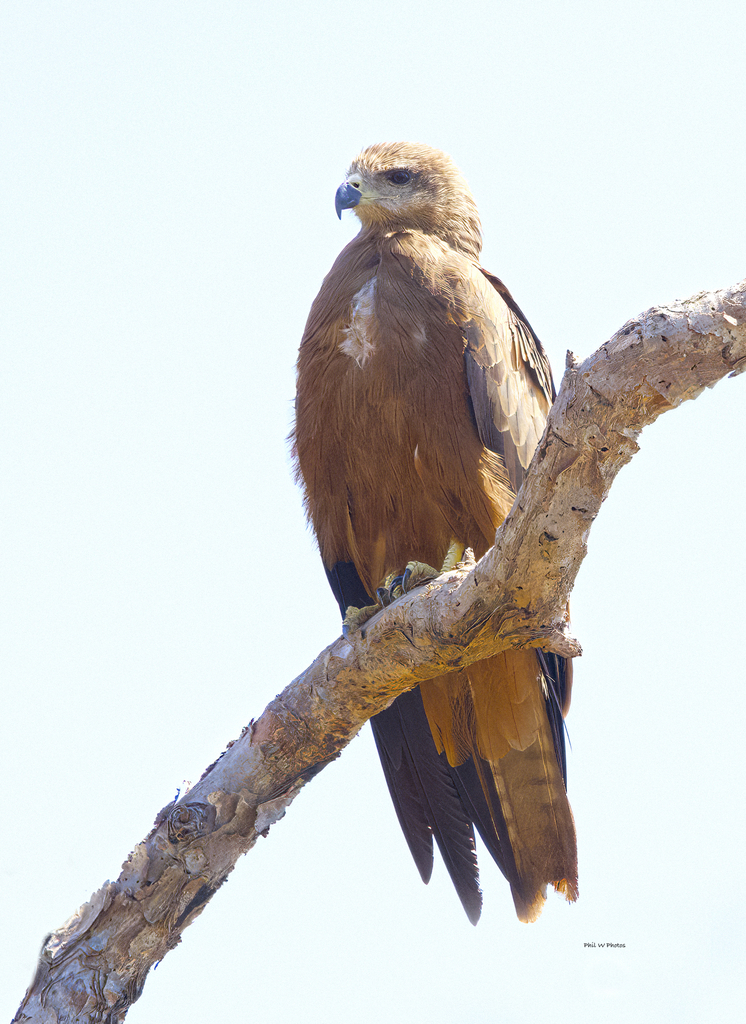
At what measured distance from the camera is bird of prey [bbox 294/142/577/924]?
3.96 meters

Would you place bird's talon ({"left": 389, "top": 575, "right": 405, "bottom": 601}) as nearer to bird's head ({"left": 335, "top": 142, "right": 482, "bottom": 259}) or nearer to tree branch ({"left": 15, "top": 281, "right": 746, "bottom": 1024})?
tree branch ({"left": 15, "top": 281, "right": 746, "bottom": 1024})

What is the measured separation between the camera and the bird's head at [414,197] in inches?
187

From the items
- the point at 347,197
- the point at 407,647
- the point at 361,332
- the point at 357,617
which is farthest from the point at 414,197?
the point at 407,647

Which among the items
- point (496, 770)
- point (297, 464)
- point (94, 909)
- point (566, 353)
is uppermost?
point (297, 464)

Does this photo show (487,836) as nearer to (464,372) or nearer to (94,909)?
(94,909)

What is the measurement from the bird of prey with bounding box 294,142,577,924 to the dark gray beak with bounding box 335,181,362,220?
0.31m

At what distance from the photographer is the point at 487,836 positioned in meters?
4.26

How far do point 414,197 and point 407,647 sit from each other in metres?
2.54

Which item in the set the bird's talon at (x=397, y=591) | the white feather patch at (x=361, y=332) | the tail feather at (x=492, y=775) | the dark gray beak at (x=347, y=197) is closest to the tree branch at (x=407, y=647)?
the bird's talon at (x=397, y=591)

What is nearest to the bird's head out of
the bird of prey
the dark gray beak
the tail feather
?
the dark gray beak

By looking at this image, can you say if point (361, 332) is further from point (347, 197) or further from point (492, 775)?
point (492, 775)

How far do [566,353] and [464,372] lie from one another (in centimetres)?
133

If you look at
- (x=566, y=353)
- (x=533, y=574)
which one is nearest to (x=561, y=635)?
(x=533, y=574)

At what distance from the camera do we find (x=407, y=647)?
345 cm
